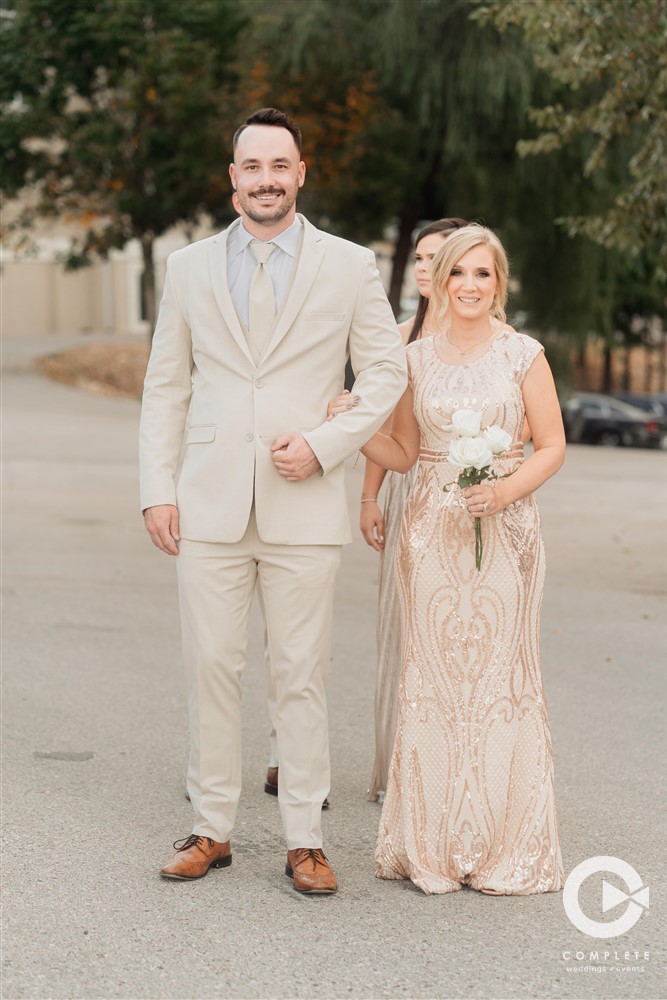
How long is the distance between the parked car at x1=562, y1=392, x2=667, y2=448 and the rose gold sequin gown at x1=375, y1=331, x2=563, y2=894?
29.6 m

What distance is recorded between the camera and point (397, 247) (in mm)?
29906

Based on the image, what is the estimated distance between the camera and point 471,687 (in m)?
4.63

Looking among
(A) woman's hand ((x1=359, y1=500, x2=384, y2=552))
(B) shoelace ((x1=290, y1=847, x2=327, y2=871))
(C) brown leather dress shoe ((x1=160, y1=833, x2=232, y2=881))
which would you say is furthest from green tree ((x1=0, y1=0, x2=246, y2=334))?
(B) shoelace ((x1=290, y1=847, x2=327, y2=871))

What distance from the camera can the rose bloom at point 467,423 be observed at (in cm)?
443

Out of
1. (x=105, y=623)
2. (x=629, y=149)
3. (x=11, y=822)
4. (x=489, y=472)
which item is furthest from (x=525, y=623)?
(x=629, y=149)

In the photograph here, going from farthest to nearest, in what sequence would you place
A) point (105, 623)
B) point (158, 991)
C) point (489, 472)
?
point (105, 623) → point (489, 472) → point (158, 991)

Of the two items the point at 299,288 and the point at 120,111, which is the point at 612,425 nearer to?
the point at 120,111

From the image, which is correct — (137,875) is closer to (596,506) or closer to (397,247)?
(596,506)

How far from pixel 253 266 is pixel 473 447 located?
0.93 m

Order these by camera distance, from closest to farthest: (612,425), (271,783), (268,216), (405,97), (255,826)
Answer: (268,216), (255,826), (271,783), (405,97), (612,425)

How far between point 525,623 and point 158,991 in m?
1.67

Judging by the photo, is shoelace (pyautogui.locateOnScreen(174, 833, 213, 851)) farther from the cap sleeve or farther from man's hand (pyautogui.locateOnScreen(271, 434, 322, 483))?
the cap sleeve

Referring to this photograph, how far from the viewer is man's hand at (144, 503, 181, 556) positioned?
4.57 meters

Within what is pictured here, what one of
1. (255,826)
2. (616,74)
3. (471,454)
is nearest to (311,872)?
(255,826)
